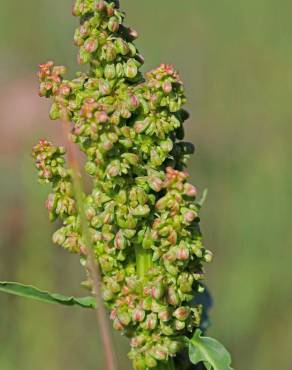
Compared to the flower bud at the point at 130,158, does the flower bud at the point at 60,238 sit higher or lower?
lower

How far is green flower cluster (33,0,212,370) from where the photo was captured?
204cm

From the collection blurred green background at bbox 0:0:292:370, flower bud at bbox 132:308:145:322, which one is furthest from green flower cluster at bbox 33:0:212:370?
blurred green background at bbox 0:0:292:370

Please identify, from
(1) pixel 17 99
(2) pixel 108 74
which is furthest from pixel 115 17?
(1) pixel 17 99

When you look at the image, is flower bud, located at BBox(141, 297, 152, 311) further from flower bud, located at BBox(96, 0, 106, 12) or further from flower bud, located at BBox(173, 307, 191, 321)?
flower bud, located at BBox(96, 0, 106, 12)

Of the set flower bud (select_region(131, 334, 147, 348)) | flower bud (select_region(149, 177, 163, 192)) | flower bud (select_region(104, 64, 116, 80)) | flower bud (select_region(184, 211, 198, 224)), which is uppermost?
flower bud (select_region(104, 64, 116, 80))

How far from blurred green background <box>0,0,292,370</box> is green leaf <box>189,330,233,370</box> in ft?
3.95

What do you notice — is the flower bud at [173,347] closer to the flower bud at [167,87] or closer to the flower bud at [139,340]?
the flower bud at [139,340]

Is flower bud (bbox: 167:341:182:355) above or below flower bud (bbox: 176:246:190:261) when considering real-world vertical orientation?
below

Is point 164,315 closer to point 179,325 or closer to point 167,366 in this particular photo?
point 179,325

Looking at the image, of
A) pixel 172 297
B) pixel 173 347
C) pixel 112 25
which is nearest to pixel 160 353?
pixel 173 347

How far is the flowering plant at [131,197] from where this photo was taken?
2.05 meters

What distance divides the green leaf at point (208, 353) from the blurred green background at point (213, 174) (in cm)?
120

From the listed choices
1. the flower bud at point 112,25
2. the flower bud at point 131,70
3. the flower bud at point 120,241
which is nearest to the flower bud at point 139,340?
the flower bud at point 120,241

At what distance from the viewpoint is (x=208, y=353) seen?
2104mm
